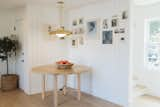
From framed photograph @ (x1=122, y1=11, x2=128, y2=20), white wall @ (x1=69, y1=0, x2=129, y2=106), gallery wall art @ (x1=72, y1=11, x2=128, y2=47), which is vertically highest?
framed photograph @ (x1=122, y1=11, x2=128, y2=20)

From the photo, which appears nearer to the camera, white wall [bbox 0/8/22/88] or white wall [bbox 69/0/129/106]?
white wall [bbox 69/0/129/106]

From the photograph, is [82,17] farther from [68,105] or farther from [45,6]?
[68,105]

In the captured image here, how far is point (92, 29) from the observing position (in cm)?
487

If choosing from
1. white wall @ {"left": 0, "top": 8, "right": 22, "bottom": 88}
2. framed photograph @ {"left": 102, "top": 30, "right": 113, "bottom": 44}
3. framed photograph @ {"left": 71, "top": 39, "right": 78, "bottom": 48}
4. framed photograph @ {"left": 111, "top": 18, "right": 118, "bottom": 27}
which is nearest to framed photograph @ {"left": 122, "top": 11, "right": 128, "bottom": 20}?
framed photograph @ {"left": 111, "top": 18, "right": 118, "bottom": 27}

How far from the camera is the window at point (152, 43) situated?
5.06 meters

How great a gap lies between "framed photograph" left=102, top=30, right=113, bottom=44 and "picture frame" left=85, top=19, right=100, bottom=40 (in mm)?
221

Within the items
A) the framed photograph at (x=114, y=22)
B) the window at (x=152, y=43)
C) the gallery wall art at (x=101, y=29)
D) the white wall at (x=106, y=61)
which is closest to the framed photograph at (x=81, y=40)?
the gallery wall art at (x=101, y=29)

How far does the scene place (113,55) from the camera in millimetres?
4332

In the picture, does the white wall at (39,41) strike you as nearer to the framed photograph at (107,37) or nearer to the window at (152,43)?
the framed photograph at (107,37)

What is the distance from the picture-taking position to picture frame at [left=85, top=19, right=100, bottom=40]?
471cm

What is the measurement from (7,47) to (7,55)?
405 mm


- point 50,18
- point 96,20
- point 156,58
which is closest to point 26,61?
point 50,18

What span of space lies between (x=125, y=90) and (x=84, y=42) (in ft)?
6.00

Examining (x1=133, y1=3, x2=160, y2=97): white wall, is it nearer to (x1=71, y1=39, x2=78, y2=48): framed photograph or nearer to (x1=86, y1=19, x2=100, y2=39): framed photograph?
(x1=86, y1=19, x2=100, y2=39): framed photograph
